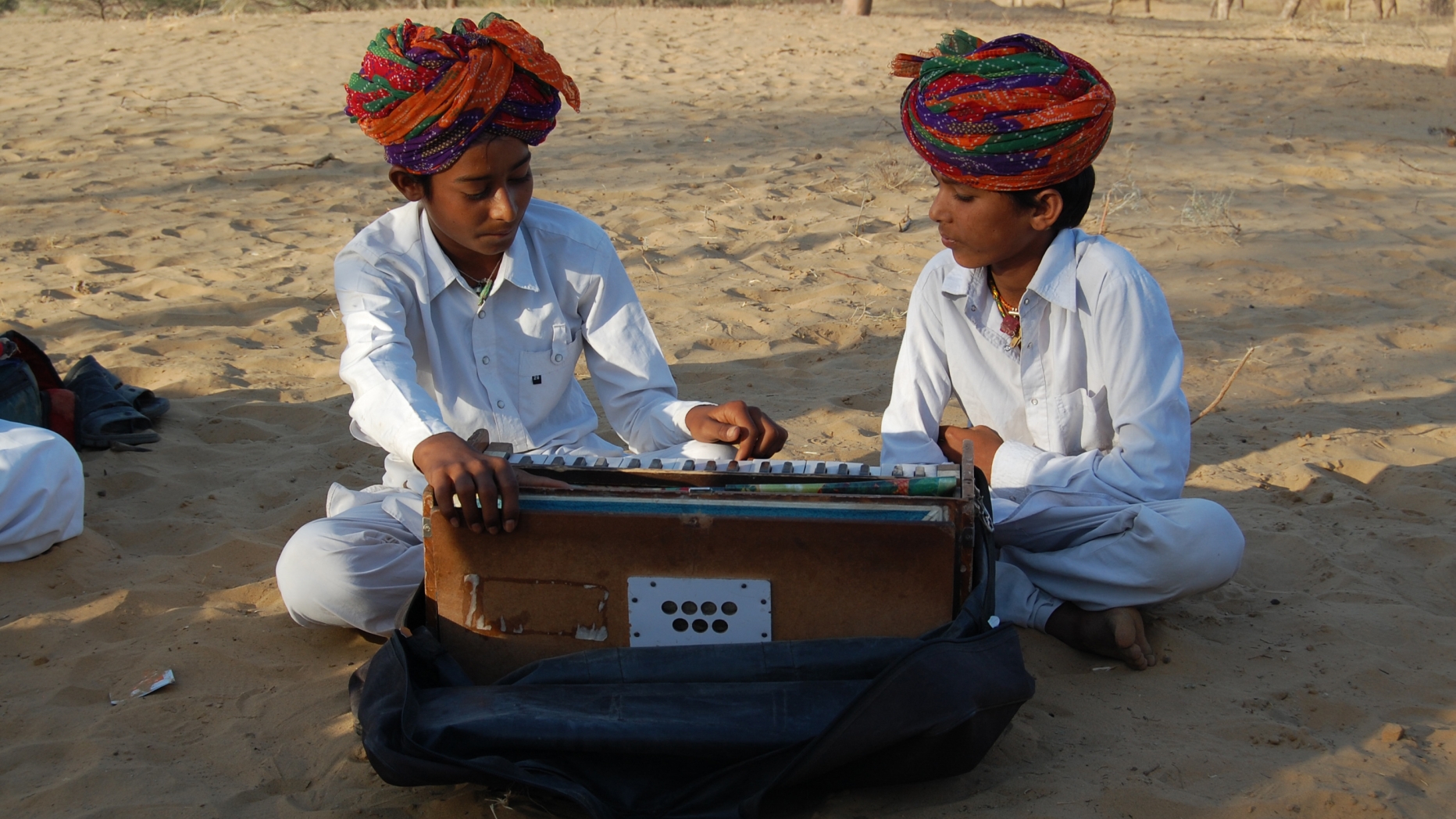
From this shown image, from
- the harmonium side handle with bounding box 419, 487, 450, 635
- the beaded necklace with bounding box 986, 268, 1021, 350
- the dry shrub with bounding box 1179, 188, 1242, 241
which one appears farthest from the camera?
the dry shrub with bounding box 1179, 188, 1242, 241

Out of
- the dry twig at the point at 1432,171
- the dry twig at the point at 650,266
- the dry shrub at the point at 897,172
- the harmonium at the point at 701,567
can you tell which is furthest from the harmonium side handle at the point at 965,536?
the dry twig at the point at 1432,171

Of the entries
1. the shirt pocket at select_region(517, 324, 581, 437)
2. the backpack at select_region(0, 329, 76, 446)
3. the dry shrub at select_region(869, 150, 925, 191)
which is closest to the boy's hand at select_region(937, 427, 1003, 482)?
the shirt pocket at select_region(517, 324, 581, 437)

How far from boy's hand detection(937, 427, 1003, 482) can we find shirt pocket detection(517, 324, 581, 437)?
3.47ft

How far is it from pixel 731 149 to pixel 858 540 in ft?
22.3

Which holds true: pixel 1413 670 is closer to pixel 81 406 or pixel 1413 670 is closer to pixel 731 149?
pixel 81 406

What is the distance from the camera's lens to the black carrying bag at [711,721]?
84.3 inches

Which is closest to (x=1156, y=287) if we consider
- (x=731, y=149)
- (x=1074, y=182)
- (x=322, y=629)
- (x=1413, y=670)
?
(x=1074, y=182)

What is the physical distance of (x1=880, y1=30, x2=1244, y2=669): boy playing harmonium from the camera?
9.34 feet

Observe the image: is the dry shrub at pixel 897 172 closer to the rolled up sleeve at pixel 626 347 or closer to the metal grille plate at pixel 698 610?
the rolled up sleeve at pixel 626 347

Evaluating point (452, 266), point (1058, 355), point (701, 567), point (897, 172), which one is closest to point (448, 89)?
point (452, 266)

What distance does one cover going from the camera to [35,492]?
3332mm

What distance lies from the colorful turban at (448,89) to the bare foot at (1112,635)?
1749 millimetres

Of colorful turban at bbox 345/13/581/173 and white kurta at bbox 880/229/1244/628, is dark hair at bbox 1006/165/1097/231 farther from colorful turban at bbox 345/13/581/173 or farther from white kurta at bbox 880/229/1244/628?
colorful turban at bbox 345/13/581/173

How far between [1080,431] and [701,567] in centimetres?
129
